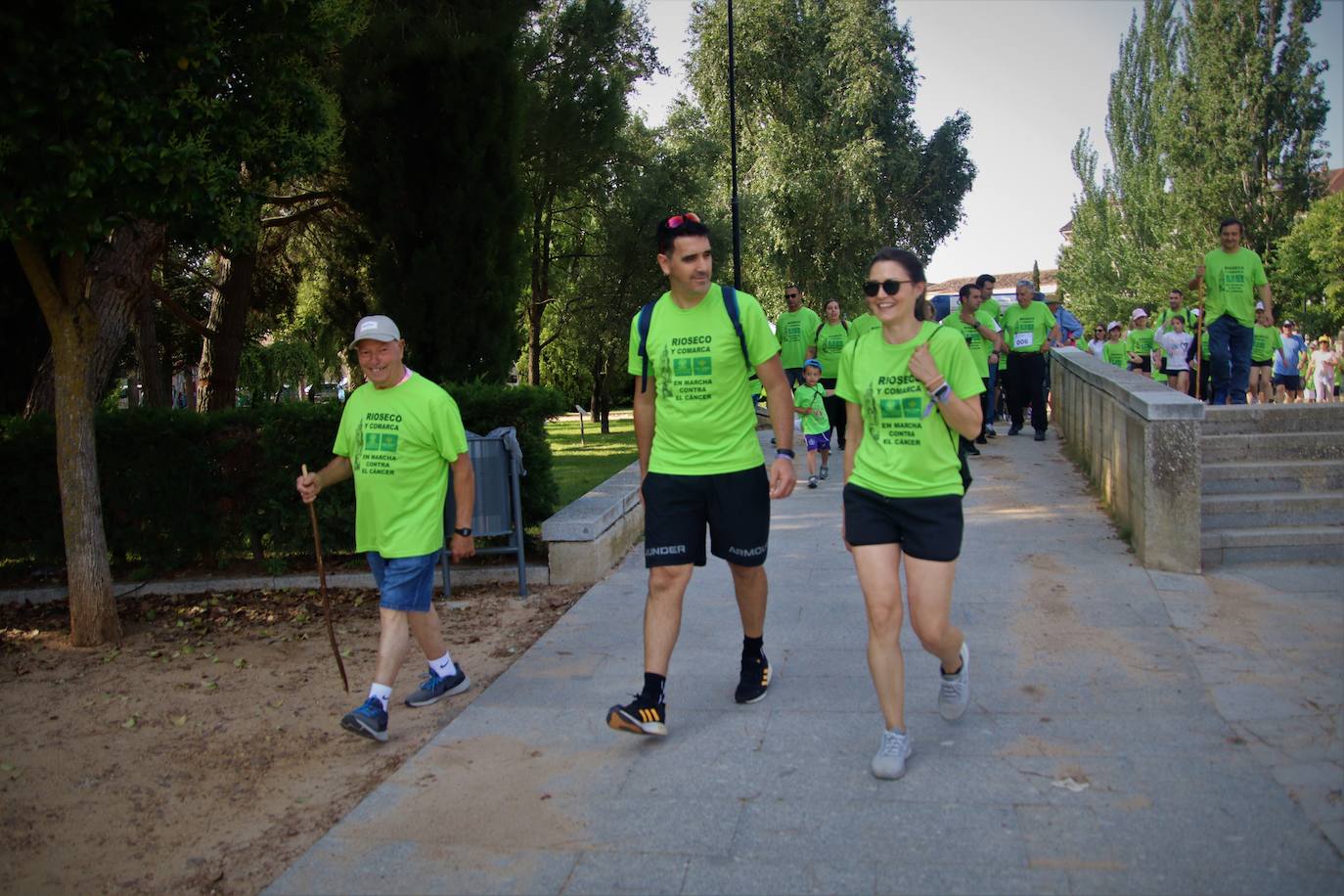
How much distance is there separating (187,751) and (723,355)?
3.04m

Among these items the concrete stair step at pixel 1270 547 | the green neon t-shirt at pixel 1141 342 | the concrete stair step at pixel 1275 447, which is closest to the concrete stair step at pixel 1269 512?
the concrete stair step at pixel 1270 547

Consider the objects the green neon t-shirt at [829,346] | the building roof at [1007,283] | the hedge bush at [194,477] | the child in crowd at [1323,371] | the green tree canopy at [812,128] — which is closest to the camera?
the hedge bush at [194,477]

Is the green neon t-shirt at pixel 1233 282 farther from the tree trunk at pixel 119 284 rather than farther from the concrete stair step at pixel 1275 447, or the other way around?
the tree trunk at pixel 119 284

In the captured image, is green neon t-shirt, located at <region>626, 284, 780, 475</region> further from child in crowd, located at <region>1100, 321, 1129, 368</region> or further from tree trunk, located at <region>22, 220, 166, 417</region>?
child in crowd, located at <region>1100, 321, 1129, 368</region>

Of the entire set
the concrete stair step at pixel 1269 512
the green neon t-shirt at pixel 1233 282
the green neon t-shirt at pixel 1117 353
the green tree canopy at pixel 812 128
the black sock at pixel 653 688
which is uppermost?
the green tree canopy at pixel 812 128

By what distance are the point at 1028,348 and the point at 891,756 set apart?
10.4m

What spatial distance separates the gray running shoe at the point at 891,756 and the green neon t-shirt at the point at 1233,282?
26.6 feet

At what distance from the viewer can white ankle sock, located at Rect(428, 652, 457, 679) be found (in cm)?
571

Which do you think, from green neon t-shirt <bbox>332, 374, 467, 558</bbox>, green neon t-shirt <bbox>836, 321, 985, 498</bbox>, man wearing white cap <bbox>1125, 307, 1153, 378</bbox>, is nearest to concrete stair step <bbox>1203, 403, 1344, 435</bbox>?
green neon t-shirt <bbox>836, 321, 985, 498</bbox>

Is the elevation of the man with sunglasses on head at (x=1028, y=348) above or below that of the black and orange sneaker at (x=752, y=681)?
above

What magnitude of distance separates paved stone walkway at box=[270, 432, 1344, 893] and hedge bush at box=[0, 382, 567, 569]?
2.61m

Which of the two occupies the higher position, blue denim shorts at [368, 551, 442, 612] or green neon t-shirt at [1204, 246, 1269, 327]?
green neon t-shirt at [1204, 246, 1269, 327]

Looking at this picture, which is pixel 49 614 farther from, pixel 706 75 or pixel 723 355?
pixel 706 75

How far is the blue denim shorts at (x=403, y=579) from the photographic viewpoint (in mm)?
5121
